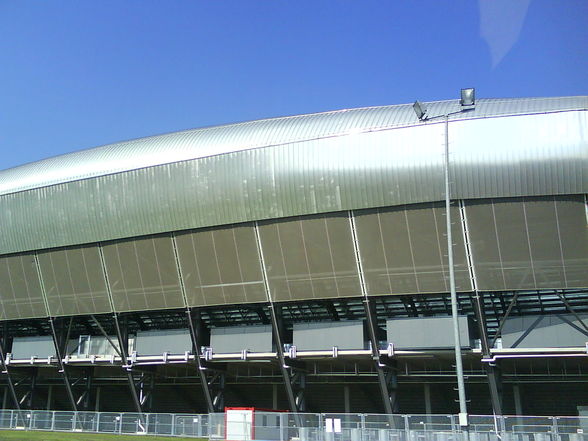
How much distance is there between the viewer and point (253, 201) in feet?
122

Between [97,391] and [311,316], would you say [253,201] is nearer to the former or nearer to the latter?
[311,316]

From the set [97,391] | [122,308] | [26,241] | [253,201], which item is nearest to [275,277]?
[253,201]

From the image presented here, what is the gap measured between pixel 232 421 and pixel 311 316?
48.9 ft

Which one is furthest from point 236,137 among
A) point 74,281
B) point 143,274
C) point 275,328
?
point 74,281

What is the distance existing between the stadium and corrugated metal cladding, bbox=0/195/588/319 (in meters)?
0.10

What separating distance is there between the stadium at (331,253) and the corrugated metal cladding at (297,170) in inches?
3.7

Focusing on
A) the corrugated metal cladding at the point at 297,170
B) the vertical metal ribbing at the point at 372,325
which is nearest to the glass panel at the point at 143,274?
the corrugated metal cladding at the point at 297,170

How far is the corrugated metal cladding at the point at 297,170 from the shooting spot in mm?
32562

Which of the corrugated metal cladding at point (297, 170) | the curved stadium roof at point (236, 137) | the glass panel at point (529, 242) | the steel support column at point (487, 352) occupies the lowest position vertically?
the steel support column at point (487, 352)

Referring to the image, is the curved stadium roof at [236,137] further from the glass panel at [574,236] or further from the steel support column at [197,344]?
the steel support column at [197,344]

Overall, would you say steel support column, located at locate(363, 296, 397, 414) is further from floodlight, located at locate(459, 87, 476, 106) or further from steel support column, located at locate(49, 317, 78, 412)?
steel support column, located at locate(49, 317, 78, 412)

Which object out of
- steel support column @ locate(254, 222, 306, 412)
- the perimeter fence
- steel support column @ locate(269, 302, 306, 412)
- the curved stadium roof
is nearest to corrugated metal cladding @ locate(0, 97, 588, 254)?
the curved stadium roof

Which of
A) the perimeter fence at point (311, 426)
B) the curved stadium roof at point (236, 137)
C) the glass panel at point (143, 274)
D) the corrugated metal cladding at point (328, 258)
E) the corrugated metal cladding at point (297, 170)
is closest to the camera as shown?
the perimeter fence at point (311, 426)

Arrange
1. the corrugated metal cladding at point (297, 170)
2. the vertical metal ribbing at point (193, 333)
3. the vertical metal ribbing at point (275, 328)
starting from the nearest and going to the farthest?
the corrugated metal cladding at point (297, 170), the vertical metal ribbing at point (275, 328), the vertical metal ribbing at point (193, 333)
